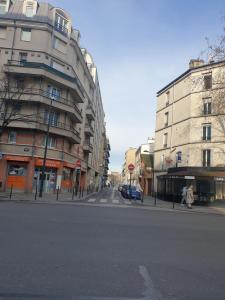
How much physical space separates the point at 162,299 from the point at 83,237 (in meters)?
4.61

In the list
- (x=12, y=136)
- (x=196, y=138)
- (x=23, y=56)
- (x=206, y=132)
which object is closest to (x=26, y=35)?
(x=23, y=56)

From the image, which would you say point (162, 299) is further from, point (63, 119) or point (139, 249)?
point (63, 119)

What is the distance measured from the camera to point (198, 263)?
23.2 ft

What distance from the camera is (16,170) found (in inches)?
1391

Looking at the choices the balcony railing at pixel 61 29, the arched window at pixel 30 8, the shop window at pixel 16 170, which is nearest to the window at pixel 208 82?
the balcony railing at pixel 61 29

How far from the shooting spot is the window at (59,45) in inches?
1499

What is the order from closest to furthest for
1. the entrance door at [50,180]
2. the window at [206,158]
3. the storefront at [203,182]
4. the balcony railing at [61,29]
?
the storefront at [203,182], the window at [206,158], the entrance door at [50,180], the balcony railing at [61,29]

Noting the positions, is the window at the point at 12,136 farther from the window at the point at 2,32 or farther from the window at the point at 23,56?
the window at the point at 2,32

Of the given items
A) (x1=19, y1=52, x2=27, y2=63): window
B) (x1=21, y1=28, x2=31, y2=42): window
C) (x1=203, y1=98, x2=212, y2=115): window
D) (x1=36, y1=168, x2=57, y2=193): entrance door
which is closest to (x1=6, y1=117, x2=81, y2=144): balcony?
(x1=36, y1=168, x2=57, y2=193): entrance door

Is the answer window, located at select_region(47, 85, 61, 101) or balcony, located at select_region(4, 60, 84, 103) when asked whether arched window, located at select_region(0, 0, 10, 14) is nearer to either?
balcony, located at select_region(4, 60, 84, 103)

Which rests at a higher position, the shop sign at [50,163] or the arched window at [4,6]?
the arched window at [4,6]

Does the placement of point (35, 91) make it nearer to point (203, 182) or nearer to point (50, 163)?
point (50, 163)

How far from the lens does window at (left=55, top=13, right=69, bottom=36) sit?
1521 inches

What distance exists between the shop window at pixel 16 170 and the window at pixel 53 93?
797cm
